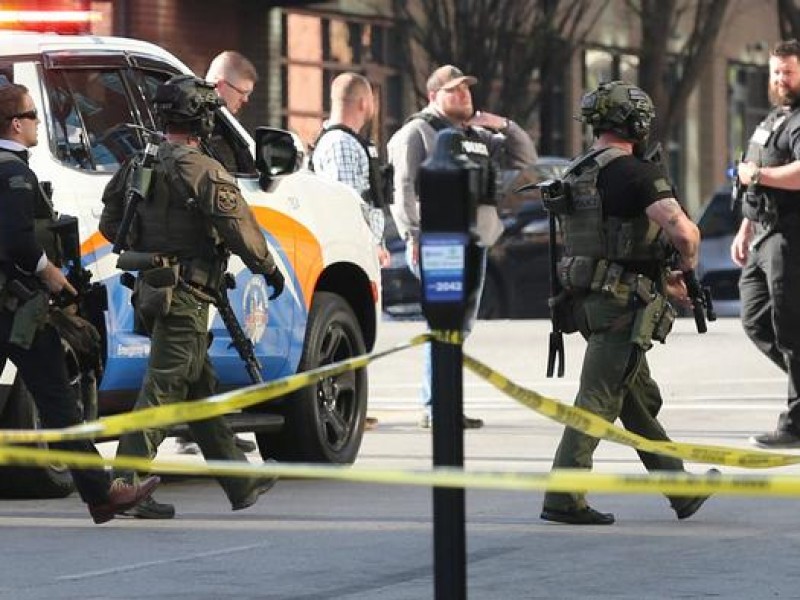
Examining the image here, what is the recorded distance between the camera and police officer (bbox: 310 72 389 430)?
524 inches

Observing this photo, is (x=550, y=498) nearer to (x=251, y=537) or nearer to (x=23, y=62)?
(x=251, y=537)

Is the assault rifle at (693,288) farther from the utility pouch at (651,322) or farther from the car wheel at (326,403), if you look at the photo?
the car wheel at (326,403)

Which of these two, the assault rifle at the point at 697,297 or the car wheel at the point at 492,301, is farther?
the car wheel at the point at 492,301

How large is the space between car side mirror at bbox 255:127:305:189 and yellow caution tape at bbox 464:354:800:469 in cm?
316

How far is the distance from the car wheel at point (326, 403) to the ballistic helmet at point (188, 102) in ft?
6.37

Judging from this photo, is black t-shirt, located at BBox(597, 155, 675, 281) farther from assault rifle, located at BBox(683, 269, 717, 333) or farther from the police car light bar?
the police car light bar

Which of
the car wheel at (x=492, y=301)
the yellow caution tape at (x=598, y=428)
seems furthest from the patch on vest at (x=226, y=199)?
the car wheel at (x=492, y=301)

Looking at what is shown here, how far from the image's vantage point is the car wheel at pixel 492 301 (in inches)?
867

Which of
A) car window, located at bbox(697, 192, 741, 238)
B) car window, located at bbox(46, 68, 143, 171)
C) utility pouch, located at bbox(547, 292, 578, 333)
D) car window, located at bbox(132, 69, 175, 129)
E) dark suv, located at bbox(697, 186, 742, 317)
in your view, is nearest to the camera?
utility pouch, located at bbox(547, 292, 578, 333)

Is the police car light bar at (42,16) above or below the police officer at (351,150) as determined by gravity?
above

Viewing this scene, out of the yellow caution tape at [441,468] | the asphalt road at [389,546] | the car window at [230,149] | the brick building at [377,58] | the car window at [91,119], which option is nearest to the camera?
the yellow caution tape at [441,468]

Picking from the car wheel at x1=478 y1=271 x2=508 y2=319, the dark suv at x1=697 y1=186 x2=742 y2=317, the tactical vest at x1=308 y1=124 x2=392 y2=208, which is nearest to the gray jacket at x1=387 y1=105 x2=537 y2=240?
the tactical vest at x1=308 y1=124 x2=392 y2=208

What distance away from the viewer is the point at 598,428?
7.10 metres

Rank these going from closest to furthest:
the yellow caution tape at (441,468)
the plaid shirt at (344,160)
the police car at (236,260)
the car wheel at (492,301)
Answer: the yellow caution tape at (441,468) < the police car at (236,260) < the plaid shirt at (344,160) < the car wheel at (492,301)
